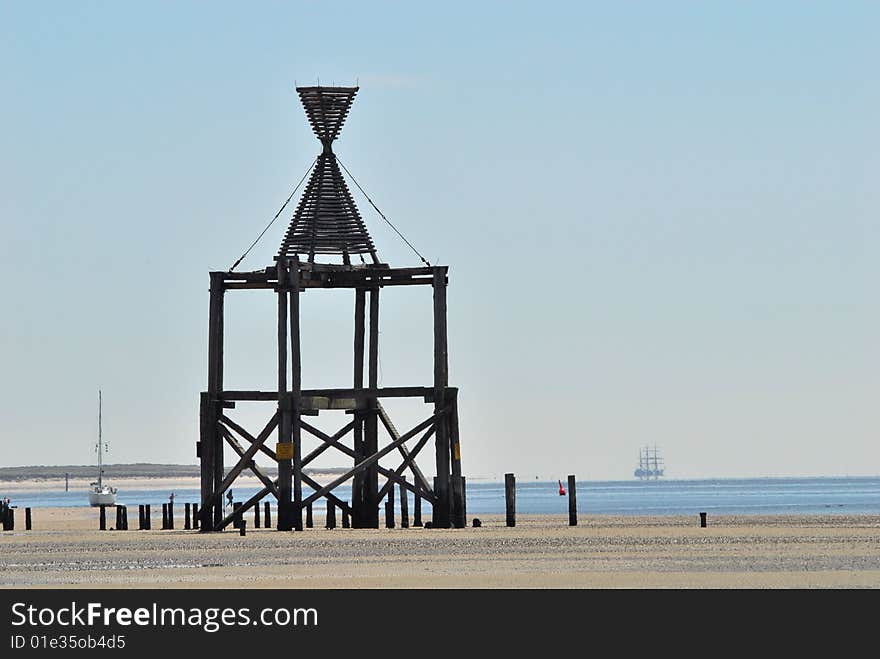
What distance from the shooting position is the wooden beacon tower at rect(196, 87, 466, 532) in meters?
52.7

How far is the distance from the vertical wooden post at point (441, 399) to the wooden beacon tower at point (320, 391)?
0.02m

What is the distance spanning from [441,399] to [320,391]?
330 cm

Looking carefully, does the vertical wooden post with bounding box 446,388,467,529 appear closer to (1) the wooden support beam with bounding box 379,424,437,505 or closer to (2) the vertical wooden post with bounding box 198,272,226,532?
(1) the wooden support beam with bounding box 379,424,437,505

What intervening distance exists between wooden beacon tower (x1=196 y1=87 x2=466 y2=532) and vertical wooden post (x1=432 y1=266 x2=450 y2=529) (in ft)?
0.08

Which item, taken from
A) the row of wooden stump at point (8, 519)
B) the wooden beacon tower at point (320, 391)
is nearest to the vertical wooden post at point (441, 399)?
the wooden beacon tower at point (320, 391)

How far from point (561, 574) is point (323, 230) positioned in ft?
69.5

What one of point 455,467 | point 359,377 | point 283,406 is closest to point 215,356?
point 283,406

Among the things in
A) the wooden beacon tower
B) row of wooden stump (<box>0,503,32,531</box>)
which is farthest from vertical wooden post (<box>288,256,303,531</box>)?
row of wooden stump (<box>0,503,32,531</box>)

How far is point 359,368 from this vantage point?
56.8 metres
